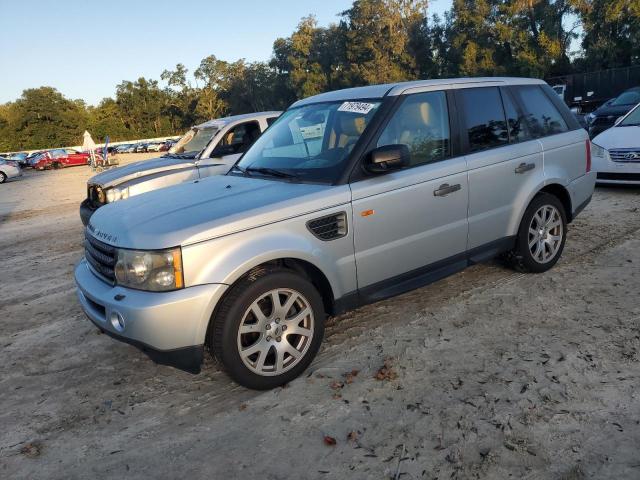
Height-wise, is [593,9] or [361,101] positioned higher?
[593,9]

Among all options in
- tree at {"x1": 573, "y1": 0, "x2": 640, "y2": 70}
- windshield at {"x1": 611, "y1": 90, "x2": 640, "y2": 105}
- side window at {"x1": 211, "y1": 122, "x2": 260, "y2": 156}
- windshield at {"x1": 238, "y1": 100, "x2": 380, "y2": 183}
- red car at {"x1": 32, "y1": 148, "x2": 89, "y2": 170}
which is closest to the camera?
windshield at {"x1": 238, "y1": 100, "x2": 380, "y2": 183}

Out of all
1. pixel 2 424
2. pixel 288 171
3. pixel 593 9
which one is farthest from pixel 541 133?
pixel 593 9

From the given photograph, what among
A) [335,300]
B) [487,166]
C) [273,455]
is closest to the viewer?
[273,455]

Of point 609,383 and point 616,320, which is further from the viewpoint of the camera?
point 616,320

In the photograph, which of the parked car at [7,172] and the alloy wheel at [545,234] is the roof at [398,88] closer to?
the alloy wheel at [545,234]

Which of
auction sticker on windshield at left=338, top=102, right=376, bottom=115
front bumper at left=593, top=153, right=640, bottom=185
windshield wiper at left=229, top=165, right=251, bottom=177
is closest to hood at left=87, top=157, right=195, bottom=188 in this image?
windshield wiper at left=229, top=165, right=251, bottom=177

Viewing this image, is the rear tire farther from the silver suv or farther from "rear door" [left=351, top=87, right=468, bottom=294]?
"rear door" [left=351, top=87, right=468, bottom=294]

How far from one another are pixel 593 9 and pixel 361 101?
151ft

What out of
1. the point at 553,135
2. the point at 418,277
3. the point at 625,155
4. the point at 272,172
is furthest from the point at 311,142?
the point at 625,155

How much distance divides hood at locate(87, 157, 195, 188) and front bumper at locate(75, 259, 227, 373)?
470cm

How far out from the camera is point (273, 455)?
108 inches

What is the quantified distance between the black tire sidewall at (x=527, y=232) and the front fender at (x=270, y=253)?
2.00 metres

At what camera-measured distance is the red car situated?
3866 cm

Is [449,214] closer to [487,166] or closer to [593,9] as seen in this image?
[487,166]
